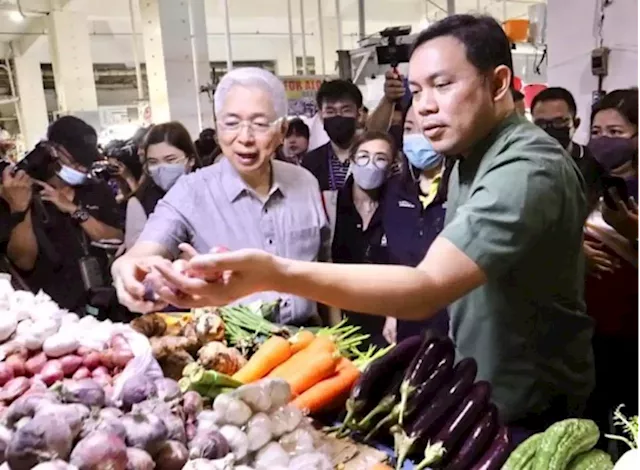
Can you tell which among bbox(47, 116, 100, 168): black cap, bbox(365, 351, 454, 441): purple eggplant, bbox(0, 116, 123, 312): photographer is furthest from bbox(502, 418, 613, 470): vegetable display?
bbox(47, 116, 100, 168): black cap

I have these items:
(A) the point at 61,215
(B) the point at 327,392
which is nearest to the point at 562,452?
(B) the point at 327,392

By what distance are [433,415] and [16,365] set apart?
37.4 inches

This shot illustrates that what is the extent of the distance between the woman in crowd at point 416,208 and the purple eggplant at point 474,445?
1.27m

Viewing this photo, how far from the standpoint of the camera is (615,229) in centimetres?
229

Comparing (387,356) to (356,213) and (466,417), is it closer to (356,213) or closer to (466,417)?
(466,417)

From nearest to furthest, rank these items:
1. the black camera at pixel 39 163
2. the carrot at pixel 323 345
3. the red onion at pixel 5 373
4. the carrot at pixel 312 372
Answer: the red onion at pixel 5 373
the carrot at pixel 312 372
the carrot at pixel 323 345
the black camera at pixel 39 163

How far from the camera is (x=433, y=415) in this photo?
136 cm

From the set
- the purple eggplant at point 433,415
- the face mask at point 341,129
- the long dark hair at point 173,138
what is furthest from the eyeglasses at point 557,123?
the purple eggplant at point 433,415

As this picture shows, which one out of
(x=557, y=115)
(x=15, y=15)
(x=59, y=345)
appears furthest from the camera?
(x=15, y=15)

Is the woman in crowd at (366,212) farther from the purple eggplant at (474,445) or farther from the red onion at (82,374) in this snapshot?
the purple eggplant at (474,445)

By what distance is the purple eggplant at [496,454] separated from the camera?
126 centimetres

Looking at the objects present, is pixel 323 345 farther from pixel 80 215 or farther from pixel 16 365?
pixel 80 215

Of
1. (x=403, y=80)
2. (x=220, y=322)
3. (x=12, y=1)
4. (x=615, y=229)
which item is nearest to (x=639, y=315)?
(x=615, y=229)

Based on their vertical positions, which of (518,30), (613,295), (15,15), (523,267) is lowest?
(613,295)
